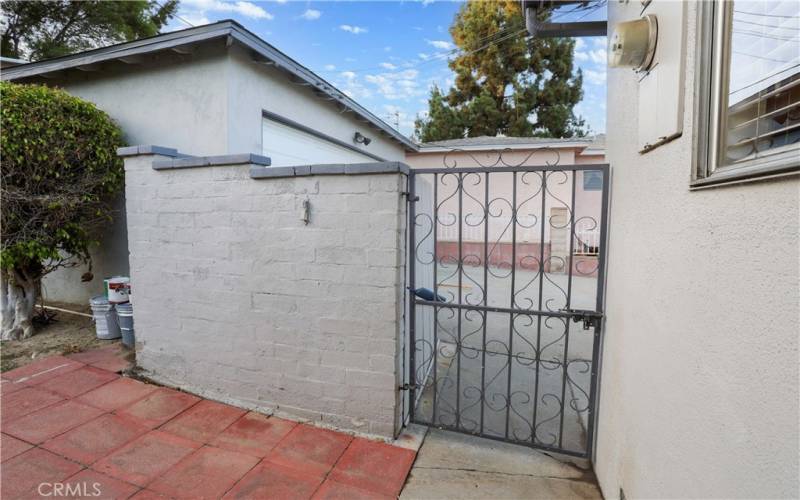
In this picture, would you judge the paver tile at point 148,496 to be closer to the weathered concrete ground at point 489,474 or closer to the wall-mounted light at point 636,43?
the weathered concrete ground at point 489,474

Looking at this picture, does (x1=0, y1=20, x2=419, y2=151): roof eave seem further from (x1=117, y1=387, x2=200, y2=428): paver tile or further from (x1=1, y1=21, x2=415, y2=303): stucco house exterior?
(x1=117, y1=387, x2=200, y2=428): paver tile

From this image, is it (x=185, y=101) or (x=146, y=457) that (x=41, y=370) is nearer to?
(x=146, y=457)

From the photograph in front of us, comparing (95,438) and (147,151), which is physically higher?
(147,151)

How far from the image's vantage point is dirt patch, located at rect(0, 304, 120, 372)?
3664 mm

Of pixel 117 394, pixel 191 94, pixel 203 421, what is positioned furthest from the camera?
pixel 191 94

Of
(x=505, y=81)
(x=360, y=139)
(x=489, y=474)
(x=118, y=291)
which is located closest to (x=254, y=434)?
(x=489, y=474)

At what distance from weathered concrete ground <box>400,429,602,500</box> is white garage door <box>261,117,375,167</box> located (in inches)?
147

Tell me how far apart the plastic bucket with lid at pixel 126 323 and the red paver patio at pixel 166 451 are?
2.42ft

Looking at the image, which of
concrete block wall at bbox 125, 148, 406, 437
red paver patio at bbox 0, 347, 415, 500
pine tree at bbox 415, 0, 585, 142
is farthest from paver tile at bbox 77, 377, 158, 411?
pine tree at bbox 415, 0, 585, 142

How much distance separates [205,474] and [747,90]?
3105 millimetres

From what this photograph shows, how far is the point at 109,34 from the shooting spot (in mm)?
11039

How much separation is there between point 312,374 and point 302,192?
1.37 m

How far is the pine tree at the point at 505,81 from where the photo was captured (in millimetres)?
15219

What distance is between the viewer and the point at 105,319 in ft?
13.5
